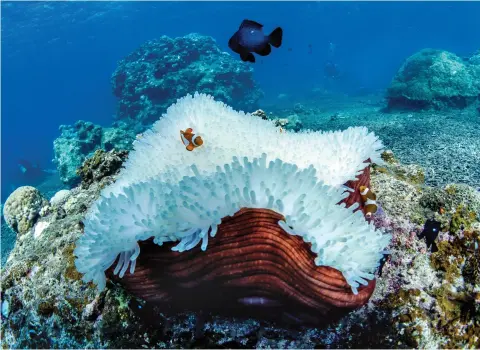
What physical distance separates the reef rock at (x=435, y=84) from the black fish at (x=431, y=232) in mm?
10517

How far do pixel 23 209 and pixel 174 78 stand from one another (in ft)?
37.8

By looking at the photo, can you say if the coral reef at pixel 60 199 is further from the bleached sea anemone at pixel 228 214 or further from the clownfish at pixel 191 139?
the bleached sea anemone at pixel 228 214

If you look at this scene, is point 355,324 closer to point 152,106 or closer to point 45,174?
point 152,106

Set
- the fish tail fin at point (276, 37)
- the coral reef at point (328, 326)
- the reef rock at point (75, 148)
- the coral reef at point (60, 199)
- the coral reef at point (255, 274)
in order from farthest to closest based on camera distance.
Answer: the reef rock at point (75, 148) < the coral reef at point (60, 199) < the fish tail fin at point (276, 37) < the coral reef at point (328, 326) < the coral reef at point (255, 274)

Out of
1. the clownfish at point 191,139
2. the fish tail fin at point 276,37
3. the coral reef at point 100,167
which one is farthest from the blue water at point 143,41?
the clownfish at point 191,139

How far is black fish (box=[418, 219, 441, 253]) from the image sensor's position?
5.63 feet

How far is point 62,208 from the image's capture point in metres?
3.09

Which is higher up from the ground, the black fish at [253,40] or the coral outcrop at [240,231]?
the black fish at [253,40]

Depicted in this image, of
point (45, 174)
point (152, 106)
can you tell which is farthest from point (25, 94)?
point (152, 106)

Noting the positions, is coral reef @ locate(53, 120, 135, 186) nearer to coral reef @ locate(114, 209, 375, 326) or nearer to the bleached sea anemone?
the bleached sea anemone

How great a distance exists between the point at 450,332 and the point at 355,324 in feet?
1.44

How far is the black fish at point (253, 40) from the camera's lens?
111 inches

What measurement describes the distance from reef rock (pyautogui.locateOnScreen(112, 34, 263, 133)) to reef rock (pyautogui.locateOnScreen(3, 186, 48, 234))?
949cm

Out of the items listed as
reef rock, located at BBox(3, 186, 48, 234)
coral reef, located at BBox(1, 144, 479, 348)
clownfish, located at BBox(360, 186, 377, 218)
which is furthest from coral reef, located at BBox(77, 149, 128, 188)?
clownfish, located at BBox(360, 186, 377, 218)
